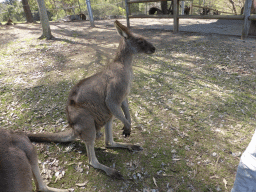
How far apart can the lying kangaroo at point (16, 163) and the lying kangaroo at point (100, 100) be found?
24.9 inches

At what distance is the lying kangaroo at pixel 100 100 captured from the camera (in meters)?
2.40

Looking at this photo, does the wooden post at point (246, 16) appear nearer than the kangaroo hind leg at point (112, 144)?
No

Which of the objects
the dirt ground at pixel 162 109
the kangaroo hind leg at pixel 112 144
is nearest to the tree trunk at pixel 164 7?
the dirt ground at pixel 162 109

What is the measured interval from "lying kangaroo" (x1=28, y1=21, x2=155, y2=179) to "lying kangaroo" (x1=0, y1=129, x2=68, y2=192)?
2.08 feet

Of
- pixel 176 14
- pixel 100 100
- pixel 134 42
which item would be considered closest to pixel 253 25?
pixel 176 14

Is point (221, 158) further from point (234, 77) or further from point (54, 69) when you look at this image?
point (54, 69)

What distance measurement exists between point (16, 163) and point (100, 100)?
4.04 feet

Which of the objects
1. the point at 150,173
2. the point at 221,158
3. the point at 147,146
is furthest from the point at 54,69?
the point at 221,158

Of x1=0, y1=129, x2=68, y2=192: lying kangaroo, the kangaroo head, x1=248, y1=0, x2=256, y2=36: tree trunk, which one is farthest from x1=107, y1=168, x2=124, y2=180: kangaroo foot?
x1=248, y1=0, x2=256, y2=36: tree trunk

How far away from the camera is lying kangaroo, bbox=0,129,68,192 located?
157 centimetres

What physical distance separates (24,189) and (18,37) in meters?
Answer: 10.2

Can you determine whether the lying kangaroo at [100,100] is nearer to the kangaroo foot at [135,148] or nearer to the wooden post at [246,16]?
the kangaroo foot at [135,148]

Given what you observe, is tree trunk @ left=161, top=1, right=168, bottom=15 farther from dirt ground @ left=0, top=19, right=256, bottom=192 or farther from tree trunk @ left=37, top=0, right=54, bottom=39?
tree trunk @ left=37, top=0, right=54, bottom=39

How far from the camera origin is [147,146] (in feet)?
9.70
